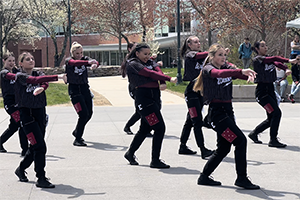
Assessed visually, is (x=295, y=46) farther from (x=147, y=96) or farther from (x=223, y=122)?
(x=223, y=122)

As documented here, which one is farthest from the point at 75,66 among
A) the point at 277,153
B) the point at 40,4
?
the point at 40,4

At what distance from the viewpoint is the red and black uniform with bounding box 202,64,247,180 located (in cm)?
531

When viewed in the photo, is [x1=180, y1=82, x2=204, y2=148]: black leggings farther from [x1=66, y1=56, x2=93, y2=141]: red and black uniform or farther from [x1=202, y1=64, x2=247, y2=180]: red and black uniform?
[x1=66, y1=56, x2=93, y2=141]: red and black uniform

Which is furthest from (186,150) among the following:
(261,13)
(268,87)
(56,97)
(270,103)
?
(261,13)

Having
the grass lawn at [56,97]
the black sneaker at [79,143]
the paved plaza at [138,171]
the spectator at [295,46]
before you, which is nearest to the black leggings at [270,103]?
the paved plaza at [138,171]

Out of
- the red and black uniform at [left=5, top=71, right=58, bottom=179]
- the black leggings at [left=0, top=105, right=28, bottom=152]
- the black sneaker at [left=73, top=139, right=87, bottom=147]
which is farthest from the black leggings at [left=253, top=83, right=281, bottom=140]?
the black leggings at [left=0, top=105, right=28, bottom=152]

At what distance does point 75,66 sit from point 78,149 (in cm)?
147

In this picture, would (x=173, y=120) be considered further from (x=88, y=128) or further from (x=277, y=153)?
(x=277, y=153)

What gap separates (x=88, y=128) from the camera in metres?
10.8

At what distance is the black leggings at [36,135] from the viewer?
5637mm

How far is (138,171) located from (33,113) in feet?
5.39

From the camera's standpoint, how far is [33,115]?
5793 mm

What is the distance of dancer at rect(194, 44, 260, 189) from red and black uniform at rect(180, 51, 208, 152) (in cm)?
153

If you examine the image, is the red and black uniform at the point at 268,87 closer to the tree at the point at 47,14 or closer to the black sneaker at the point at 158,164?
the black sneaker at the point at 158,164
